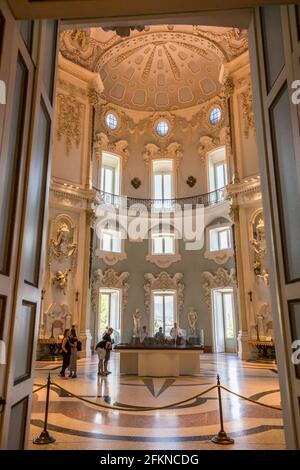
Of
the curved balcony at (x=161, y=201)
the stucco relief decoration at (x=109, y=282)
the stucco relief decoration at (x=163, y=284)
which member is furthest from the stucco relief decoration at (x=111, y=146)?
the stucco relief decoration at (x=163, y=284)

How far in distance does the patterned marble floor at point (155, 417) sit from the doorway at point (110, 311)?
28.7 feet

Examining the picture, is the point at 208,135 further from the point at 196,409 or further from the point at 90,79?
the point at 196,409

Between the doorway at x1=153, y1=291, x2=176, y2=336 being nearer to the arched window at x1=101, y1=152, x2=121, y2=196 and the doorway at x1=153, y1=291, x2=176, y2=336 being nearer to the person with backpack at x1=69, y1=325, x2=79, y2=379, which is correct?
the arched window at x1=101, y1=152, x2=121, y2=196

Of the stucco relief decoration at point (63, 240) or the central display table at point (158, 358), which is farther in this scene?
the stucco relief decoration at point (63, 240)

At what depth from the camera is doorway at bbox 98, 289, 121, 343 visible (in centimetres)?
1769

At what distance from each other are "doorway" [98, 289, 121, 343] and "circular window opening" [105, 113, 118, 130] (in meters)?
9.09

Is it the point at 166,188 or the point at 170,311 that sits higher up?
the point at 166,188

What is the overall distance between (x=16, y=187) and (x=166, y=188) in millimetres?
18024

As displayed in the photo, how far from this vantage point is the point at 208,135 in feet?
63.2

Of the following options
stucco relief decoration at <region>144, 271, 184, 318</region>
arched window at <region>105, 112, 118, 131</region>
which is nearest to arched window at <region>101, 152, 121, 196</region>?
arched window at <region>105, 112, 118, 131</region>

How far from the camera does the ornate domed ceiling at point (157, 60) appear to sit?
1667cm

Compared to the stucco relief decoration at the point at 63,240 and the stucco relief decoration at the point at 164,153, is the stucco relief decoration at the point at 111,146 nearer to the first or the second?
the stucco relief decoration at the point at 164,153

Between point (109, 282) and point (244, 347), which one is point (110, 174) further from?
point (244, 347)
